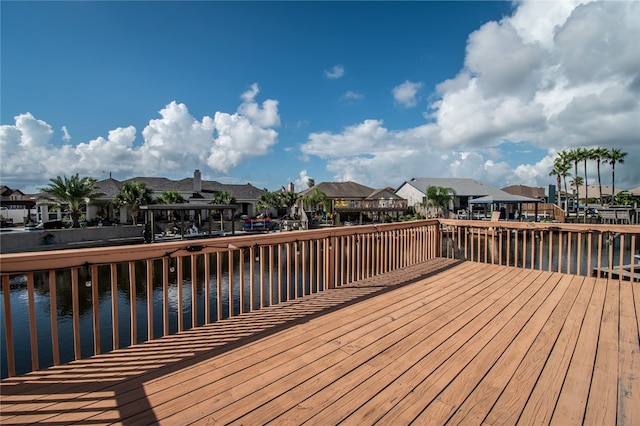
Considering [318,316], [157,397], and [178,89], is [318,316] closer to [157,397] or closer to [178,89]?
[157,397]

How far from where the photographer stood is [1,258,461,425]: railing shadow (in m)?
1.39

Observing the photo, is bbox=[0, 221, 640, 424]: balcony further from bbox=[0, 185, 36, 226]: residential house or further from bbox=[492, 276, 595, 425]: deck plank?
bbox=[0, 185, 36, 226]: residential house

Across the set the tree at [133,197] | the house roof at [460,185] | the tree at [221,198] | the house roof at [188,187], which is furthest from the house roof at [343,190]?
the tree at [133,197]

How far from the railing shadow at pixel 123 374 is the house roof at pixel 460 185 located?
38119 millimetres

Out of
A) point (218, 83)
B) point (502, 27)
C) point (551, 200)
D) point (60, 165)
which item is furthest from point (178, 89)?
point (551, 200)

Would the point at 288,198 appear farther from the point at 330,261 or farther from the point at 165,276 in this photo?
the point at 165,276

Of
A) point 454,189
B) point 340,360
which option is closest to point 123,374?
point 340,360

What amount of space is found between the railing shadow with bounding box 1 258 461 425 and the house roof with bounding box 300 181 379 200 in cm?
3652

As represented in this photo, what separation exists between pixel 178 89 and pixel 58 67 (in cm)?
421

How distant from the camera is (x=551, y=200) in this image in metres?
36.2

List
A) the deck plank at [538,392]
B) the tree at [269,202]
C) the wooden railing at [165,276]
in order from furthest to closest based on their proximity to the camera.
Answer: the tree at [269,202] → the wooden railing at [165,276] → the deck plank at [538,392]

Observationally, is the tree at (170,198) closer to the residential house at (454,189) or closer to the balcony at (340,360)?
the residential house at (454,189)

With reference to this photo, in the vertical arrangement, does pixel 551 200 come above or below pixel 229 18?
below

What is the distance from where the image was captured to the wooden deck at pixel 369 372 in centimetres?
138
